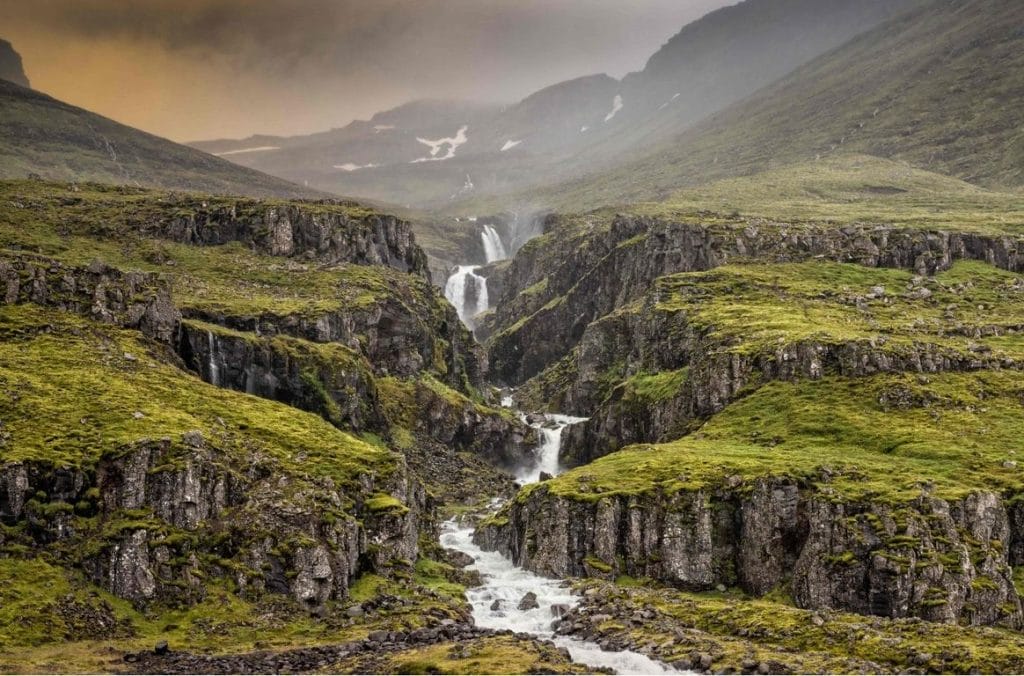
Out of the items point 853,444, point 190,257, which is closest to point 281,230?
point 190,257

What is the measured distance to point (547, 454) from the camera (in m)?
141

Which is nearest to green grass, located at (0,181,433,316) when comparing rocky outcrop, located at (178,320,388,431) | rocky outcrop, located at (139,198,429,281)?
rocky outcrop, located at (139,198,429,281)

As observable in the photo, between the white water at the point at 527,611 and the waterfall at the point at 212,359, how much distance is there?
38.1 meters

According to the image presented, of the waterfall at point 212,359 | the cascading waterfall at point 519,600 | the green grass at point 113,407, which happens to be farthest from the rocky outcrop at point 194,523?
the waterfall at point 212,359

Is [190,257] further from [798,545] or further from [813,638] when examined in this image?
[813,638]

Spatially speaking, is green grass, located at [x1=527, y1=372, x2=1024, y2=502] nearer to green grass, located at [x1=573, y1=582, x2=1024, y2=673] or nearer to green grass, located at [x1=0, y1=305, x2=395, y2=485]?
green grass, located at [x1=573, y1=582, x2=1024, y2=673]

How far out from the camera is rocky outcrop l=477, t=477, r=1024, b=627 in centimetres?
6562

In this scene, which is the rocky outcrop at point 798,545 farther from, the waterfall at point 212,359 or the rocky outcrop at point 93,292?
the rocky outcrop at point 93,292

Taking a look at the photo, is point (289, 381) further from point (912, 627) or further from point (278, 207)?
point (912, 627)

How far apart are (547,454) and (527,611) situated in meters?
71.7

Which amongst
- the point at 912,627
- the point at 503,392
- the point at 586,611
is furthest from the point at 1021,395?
the point at 503,392

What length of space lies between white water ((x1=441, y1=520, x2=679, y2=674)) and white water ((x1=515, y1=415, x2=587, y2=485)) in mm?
42500

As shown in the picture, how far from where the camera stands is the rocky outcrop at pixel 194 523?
6088 cm

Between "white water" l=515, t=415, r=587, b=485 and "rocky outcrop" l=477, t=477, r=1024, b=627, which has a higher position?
"rocky outcrop" l=477, t=477, r=1024, b=627
